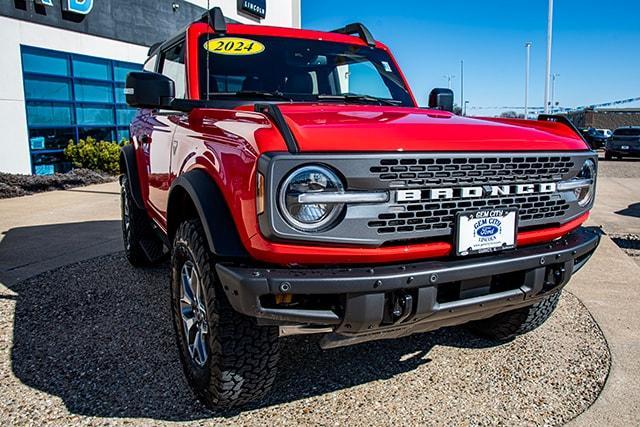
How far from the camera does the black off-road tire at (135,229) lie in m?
4.51

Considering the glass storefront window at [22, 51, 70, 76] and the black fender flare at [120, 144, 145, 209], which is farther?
the glass storefront window at [22, 51, 70, 76]

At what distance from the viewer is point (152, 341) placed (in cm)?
326

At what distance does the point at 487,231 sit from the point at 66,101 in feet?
40.3

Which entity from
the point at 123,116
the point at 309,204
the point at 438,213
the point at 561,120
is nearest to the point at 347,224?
the point at 309,204

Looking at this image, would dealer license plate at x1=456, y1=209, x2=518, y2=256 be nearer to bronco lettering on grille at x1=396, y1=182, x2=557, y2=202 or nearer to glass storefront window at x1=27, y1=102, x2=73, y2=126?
bronco lettering on grille at x1=396, y1=182, x2=557, y2=202

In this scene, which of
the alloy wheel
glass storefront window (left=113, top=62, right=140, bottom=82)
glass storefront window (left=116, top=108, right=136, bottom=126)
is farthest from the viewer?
glass storefront window (left=116, top=108, right=136, bottom=126)

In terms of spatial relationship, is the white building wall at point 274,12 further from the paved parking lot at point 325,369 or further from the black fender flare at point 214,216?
the black fender flare at point 214,216

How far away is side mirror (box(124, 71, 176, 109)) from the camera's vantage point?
2.77 meters

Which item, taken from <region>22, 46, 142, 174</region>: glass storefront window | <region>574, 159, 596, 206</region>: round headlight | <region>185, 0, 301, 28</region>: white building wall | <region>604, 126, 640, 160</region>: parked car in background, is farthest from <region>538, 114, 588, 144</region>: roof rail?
<region>604, 126, 640, 160</region>: parked car in background

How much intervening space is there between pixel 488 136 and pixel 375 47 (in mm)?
2045

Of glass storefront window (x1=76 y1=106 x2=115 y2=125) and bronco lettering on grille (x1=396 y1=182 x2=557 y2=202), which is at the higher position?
glass storefront window (x1=76 y1=106 x2=115 y2=125)

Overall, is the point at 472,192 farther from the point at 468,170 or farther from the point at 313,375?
the point at 313,375

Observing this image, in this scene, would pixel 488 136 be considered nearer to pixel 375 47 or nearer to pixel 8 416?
pixel 375 47

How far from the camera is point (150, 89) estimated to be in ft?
9.08
